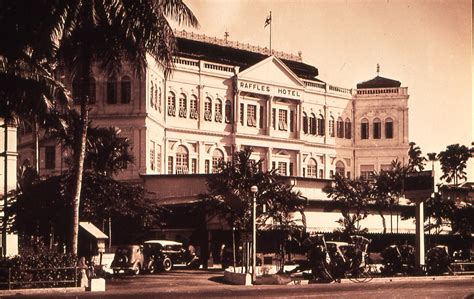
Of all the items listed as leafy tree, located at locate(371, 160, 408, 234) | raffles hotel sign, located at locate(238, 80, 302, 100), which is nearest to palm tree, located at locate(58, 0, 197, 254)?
leafy tree, located at locate(371, 160, 408, 234)

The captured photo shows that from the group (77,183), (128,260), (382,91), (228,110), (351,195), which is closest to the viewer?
(77,183)

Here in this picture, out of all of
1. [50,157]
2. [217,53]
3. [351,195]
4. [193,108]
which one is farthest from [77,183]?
[217,53]

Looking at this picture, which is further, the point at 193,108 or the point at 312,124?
the point at 312,124

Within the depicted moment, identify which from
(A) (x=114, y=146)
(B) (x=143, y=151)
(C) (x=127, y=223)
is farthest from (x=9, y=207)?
(B) (x=143, y=151)

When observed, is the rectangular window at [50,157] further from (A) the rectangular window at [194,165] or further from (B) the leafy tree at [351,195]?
(B) the leafy tree at [351,195]

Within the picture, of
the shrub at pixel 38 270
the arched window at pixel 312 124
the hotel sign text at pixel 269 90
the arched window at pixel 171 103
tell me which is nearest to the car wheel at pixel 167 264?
the shrub at pixel 38 270

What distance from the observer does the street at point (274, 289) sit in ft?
88.5

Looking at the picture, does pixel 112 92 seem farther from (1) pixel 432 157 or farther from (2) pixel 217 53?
(1) pixel 432 157

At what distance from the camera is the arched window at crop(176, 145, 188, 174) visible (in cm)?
6962

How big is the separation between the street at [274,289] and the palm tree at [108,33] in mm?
3636

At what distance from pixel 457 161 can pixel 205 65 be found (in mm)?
21149

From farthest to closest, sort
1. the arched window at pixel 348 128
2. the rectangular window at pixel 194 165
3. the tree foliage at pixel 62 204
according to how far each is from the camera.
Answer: the arched window at pixel 348 128
the rectangular window at pixel 194 165
the tree foliage at pixel 62 204

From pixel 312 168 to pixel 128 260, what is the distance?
1617 inches

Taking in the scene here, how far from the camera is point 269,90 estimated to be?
7544cm
